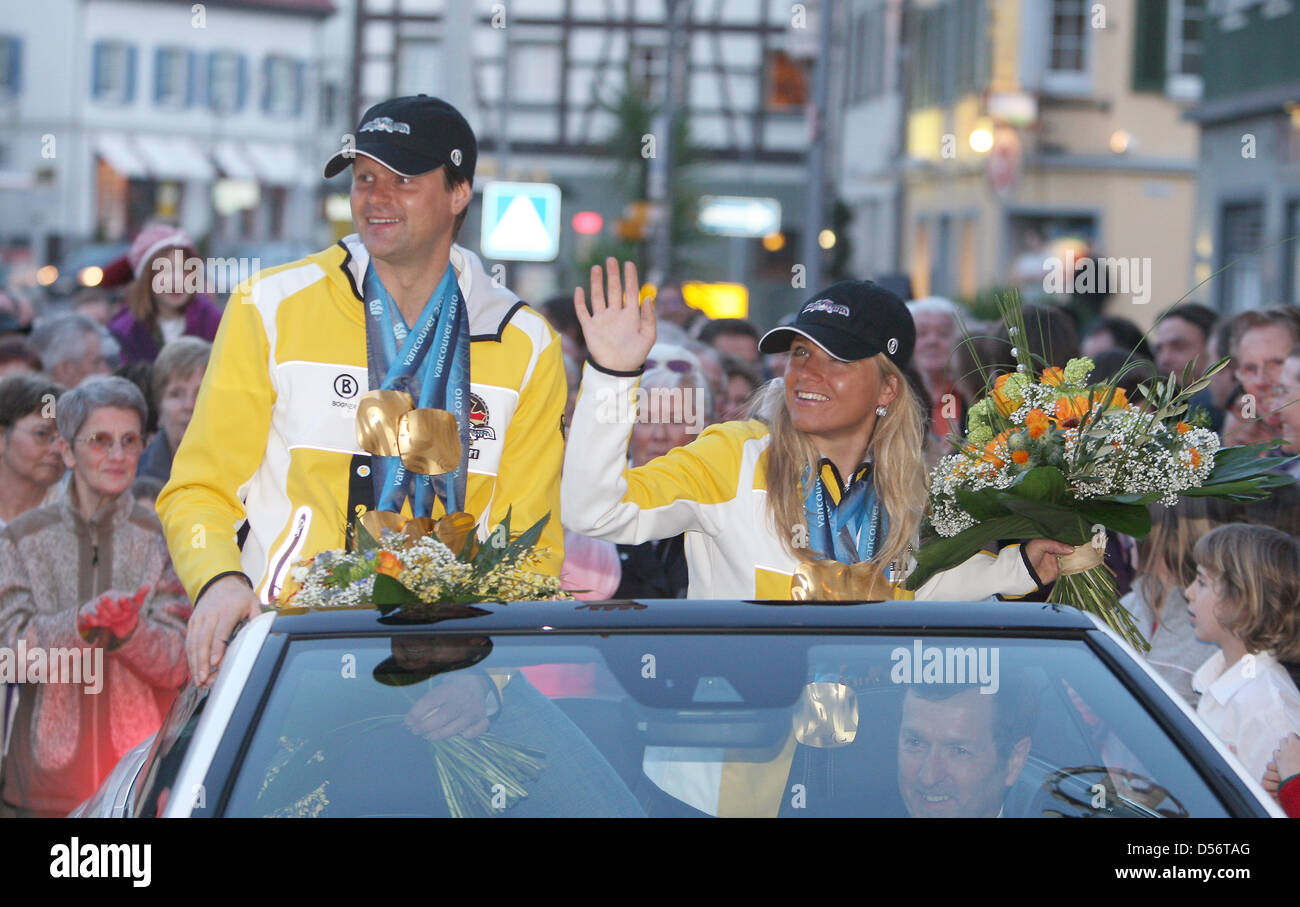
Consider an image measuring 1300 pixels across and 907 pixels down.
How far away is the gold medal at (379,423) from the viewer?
452 cm

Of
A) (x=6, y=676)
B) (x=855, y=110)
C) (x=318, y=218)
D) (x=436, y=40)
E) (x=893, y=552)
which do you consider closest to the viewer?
(x=893, y=552)

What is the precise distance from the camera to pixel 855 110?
1714 inches

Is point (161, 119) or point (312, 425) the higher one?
point (161, 119)

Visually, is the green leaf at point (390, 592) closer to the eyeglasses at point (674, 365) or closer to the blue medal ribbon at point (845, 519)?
the blue medal ribbon at point (845, 519)

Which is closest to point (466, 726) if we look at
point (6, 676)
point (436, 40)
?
point (6, 676)

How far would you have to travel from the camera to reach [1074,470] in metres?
→ 4.30

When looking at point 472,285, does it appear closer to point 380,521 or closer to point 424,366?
point 424,366

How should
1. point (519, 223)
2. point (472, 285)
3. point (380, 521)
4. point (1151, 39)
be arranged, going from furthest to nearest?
point (1151, 39) → point (519, 223) → point (472, 285) → point (380, 521)

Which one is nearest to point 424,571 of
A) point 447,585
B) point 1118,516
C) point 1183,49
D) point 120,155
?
point 447,585

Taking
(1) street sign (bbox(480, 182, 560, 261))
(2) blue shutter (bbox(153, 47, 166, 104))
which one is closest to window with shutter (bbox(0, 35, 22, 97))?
(2) blue shutter (bbox(153, 47, 166, 104))

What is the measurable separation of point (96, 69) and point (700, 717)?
2786 inches
